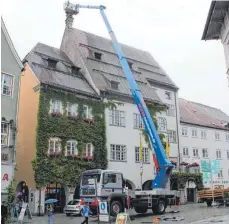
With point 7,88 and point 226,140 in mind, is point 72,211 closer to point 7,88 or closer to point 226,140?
point 7,88

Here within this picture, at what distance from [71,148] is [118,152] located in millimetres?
5440

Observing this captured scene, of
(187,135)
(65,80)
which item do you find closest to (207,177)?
(187,135)

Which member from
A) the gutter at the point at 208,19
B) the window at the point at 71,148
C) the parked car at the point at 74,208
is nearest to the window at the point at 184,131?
the window at the point at 71,148

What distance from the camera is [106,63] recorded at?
39.6 m

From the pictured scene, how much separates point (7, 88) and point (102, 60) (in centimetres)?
1682

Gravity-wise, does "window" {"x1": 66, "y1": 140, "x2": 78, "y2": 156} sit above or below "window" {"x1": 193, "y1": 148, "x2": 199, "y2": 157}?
below

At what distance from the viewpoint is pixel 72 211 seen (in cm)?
2544

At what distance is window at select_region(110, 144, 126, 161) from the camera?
33.8 metres

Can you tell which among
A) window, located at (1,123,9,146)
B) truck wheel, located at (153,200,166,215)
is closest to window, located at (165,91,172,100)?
truck wheel, located at (153,200,166,215)

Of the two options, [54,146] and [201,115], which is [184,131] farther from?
[54,146]

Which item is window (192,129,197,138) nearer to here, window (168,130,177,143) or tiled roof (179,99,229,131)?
tiled roof (179,99,229,131)

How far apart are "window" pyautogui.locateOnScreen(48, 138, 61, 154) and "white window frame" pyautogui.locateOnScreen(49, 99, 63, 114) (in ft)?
8.24

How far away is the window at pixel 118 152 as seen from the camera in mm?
33844

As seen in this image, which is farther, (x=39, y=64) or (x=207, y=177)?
(x=207, y=177)
